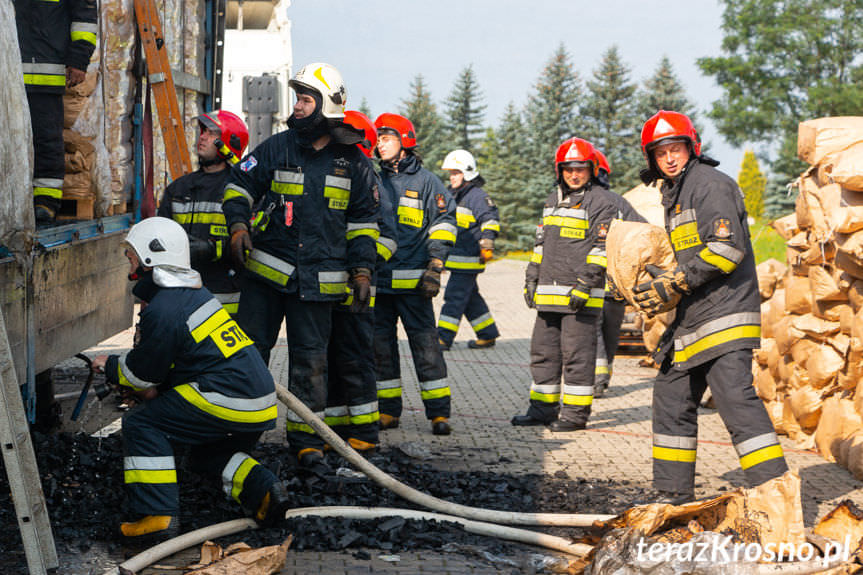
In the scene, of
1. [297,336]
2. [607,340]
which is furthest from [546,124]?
[297,336]

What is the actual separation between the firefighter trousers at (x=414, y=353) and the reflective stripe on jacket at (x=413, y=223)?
0.53ft

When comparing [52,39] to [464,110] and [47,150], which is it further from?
[464,110]

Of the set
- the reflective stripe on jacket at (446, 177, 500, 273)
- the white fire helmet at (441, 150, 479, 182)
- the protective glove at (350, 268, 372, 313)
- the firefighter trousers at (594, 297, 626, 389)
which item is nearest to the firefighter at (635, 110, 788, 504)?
the protective glove at (350, 268, 372, 313)

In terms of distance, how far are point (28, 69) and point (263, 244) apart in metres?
1.55

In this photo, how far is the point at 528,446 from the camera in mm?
6914

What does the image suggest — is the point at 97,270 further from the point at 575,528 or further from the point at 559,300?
the point at 559,300

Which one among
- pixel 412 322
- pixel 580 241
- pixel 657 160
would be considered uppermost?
pixel 657 160

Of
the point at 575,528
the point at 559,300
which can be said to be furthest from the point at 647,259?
the point at 559,300

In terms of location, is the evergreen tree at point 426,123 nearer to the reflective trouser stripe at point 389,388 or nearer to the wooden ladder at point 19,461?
the reflective trouser stripe at point 389,388

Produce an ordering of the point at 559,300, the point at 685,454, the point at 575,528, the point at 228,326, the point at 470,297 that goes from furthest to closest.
Result: the point at 470,297 → the point at 559,300 → the point at 685,454 → the point at 575,528 → the point at 228,326

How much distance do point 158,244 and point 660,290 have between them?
2.55m

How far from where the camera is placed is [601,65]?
1788 inches

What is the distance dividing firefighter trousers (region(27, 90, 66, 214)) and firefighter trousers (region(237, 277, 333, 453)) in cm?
126

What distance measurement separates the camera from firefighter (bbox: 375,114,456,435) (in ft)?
24.2
